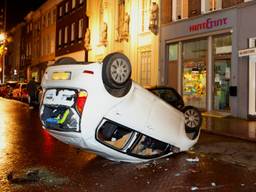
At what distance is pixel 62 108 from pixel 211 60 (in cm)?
1446

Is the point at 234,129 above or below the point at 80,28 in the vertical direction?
below

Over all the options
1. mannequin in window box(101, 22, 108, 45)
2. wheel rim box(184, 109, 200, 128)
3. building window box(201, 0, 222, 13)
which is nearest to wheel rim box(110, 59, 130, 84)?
wheel rim box(184, 109, 200, 128)

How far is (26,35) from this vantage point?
227 ft

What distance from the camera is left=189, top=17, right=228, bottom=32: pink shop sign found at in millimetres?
19987

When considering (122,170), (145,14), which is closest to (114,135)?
(122,170)

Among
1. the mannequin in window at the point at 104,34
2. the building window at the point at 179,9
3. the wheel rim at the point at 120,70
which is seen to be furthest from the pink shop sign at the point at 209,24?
the wheel rim at the point at 120,70

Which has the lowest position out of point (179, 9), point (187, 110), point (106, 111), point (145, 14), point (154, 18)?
point (187, 110)

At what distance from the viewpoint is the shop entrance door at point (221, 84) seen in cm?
2005

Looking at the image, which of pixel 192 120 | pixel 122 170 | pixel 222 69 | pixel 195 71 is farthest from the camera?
pixel 195 71

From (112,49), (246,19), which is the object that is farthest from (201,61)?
(112,49)

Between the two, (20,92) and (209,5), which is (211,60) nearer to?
(209,5)

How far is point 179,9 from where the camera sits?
24312 mm

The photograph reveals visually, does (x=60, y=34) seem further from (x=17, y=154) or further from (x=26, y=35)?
(x=17, y=154)

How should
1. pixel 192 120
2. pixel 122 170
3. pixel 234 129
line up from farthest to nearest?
pixel 234 129 → pixel 192 120 → pixel 122 170
